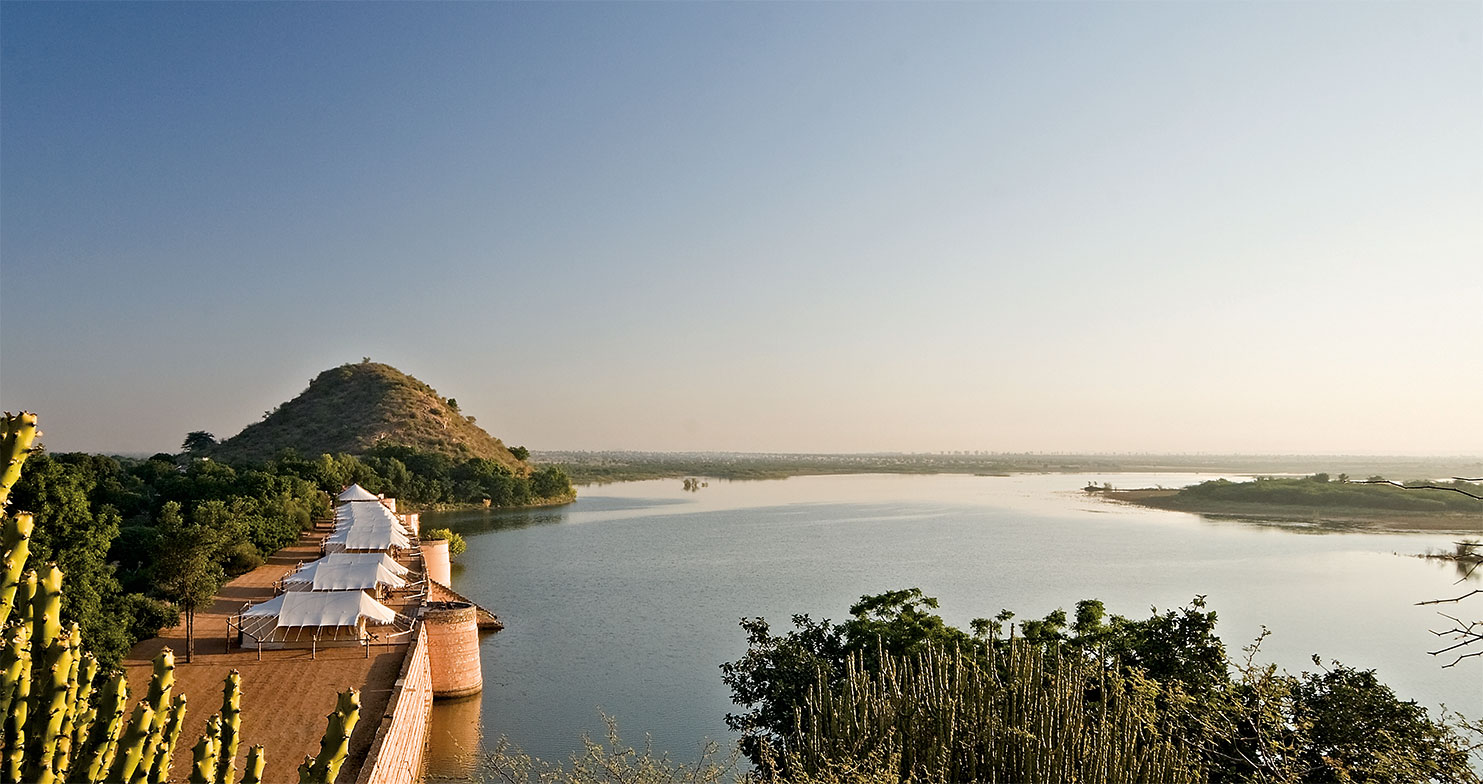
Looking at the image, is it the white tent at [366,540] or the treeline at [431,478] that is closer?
the white tent at [366,540]

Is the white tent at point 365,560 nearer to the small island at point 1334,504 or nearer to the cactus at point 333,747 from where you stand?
the cactus at point 333,747

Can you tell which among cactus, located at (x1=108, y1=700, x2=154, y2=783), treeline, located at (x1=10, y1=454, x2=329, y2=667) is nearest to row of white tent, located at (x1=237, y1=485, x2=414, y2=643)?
treeline, located at (x1=10, y1=454, x2=329, y2=667)

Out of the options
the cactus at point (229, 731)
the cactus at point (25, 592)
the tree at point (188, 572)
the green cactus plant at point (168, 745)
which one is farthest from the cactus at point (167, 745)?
the tree at point (188, 572)

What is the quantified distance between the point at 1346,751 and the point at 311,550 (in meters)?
41.5

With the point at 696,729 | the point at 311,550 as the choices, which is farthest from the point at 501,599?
the point at 696,729

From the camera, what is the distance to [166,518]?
31.6 m

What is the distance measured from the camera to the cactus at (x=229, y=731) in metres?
5.36

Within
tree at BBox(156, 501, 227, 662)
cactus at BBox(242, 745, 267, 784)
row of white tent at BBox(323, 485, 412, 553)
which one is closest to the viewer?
cactus at BBox(242, 745, 267, 784)

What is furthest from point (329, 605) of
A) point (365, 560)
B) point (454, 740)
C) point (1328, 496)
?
point (1328, 496)

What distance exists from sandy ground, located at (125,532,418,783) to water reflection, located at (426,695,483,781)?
1826 millimetres

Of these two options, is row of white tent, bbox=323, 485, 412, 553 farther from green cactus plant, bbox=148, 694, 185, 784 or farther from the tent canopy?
green cactus plant, bbox=148, 694, 185, 784

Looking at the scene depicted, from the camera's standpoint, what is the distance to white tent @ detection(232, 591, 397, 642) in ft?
69.2

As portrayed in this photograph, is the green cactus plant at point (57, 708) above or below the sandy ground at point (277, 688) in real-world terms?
above

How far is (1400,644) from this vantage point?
28.3 meters
